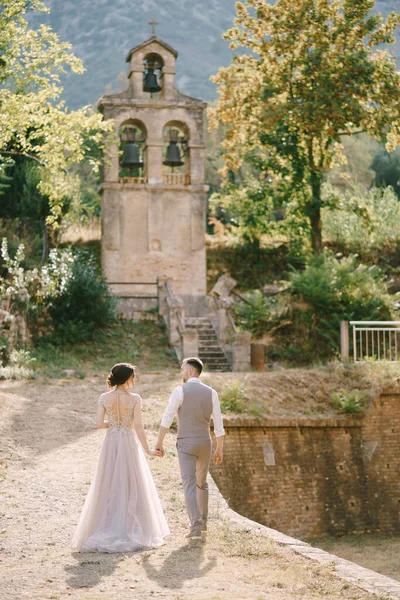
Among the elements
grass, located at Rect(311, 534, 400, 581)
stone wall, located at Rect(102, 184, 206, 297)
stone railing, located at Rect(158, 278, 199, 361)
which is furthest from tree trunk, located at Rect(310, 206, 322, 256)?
grass, located at Rect(311, 534, 400, 581)

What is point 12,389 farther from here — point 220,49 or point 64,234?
point 220,49

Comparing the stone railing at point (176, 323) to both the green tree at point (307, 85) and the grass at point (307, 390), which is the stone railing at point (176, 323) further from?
the green tree at point (307, 85)

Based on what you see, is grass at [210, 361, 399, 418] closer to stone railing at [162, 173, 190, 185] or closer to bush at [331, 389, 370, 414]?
bush at [331, 389, 370, 414]

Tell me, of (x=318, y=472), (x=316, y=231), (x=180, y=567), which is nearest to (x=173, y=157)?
(x=316, y=231)

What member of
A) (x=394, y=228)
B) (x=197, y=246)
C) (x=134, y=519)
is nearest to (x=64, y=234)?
(x=197, y=246)

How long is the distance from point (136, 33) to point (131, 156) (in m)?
97.1

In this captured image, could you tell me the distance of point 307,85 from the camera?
26.7 meters

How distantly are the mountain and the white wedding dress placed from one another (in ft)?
322

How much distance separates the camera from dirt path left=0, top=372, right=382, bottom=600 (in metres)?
7.03

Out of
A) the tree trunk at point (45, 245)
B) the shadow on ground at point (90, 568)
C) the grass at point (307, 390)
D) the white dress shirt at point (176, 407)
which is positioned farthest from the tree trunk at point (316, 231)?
the shadow on ground at point (90, 568)

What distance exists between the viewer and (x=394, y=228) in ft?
111

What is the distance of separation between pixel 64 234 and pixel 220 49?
3601 inches

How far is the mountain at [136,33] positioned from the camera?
357ft

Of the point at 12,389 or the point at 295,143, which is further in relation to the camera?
the point at 295,143
